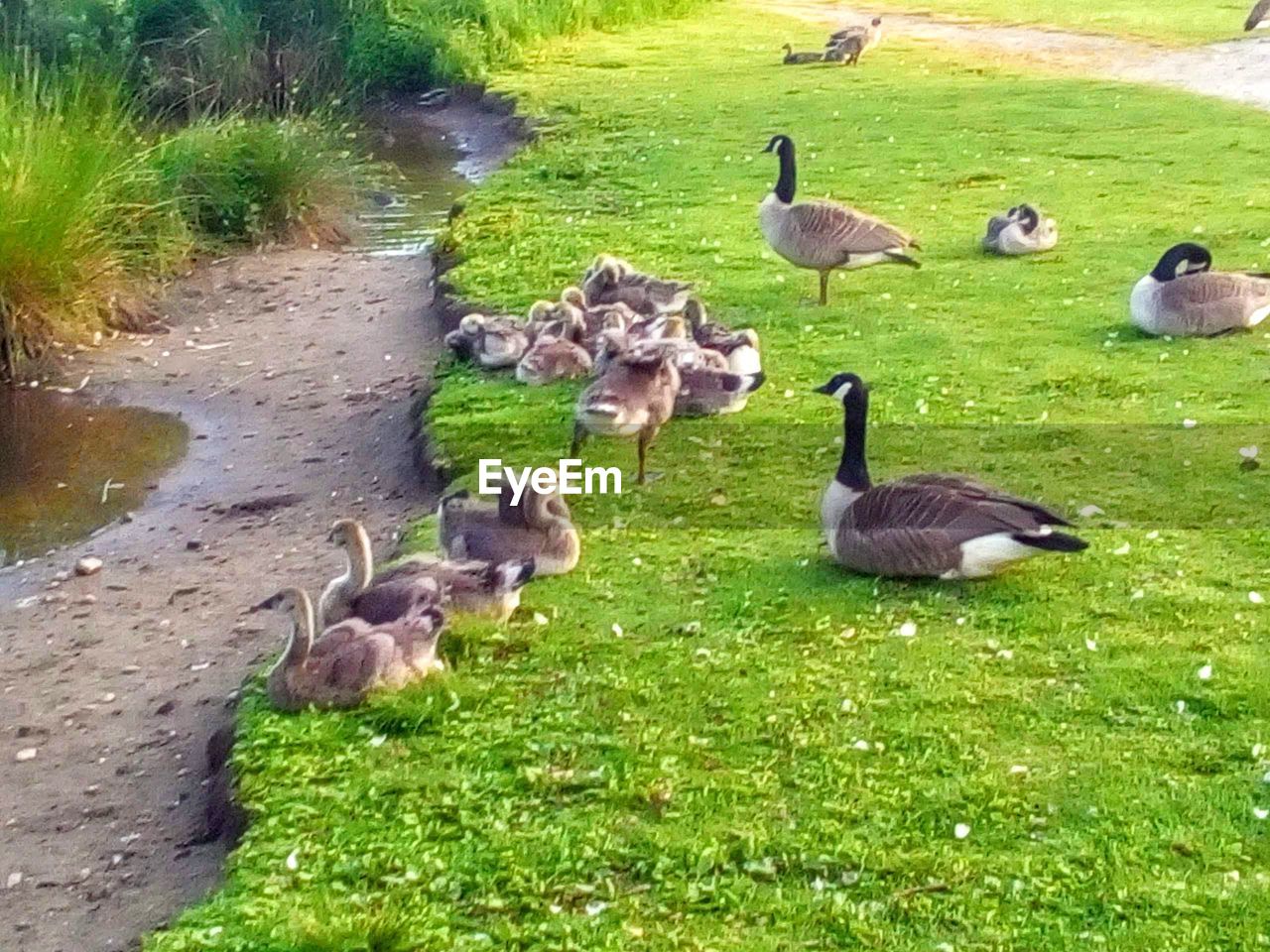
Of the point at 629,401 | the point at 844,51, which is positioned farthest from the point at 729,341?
the point at 844,51

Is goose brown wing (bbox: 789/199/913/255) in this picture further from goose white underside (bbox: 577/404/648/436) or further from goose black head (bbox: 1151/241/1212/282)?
goose white underside (bbox: 577/404/648/436)

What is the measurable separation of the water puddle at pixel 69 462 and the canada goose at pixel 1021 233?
6.11 meters

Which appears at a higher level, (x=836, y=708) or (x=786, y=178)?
(x=786, y=178)

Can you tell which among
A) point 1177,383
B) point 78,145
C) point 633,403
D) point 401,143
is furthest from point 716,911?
point 401,143

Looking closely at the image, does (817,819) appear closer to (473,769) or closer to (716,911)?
(716,911)

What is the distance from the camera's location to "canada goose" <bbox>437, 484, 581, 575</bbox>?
751 centimetres

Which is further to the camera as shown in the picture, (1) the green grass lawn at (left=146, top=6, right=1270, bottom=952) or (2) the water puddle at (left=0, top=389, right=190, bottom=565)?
(2) the water puddle at (left=0, top=389, right=190, bottom=565)

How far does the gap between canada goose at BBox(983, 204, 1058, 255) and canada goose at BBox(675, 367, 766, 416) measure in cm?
399

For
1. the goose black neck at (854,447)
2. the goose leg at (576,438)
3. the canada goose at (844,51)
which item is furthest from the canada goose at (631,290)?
the canada goose at (844,51)

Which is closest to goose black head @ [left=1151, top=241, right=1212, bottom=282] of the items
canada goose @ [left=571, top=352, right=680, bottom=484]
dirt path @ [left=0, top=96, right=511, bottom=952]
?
canada goose @ [left=571, top=352, right=680, bottom=484]

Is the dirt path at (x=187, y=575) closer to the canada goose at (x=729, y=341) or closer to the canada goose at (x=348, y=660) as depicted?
the canada goose at (x=348, y=660)

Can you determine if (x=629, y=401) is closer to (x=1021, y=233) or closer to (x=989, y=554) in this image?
(x=989, y=554)

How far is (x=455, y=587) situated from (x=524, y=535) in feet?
2.26

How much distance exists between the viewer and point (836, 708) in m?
6.25
